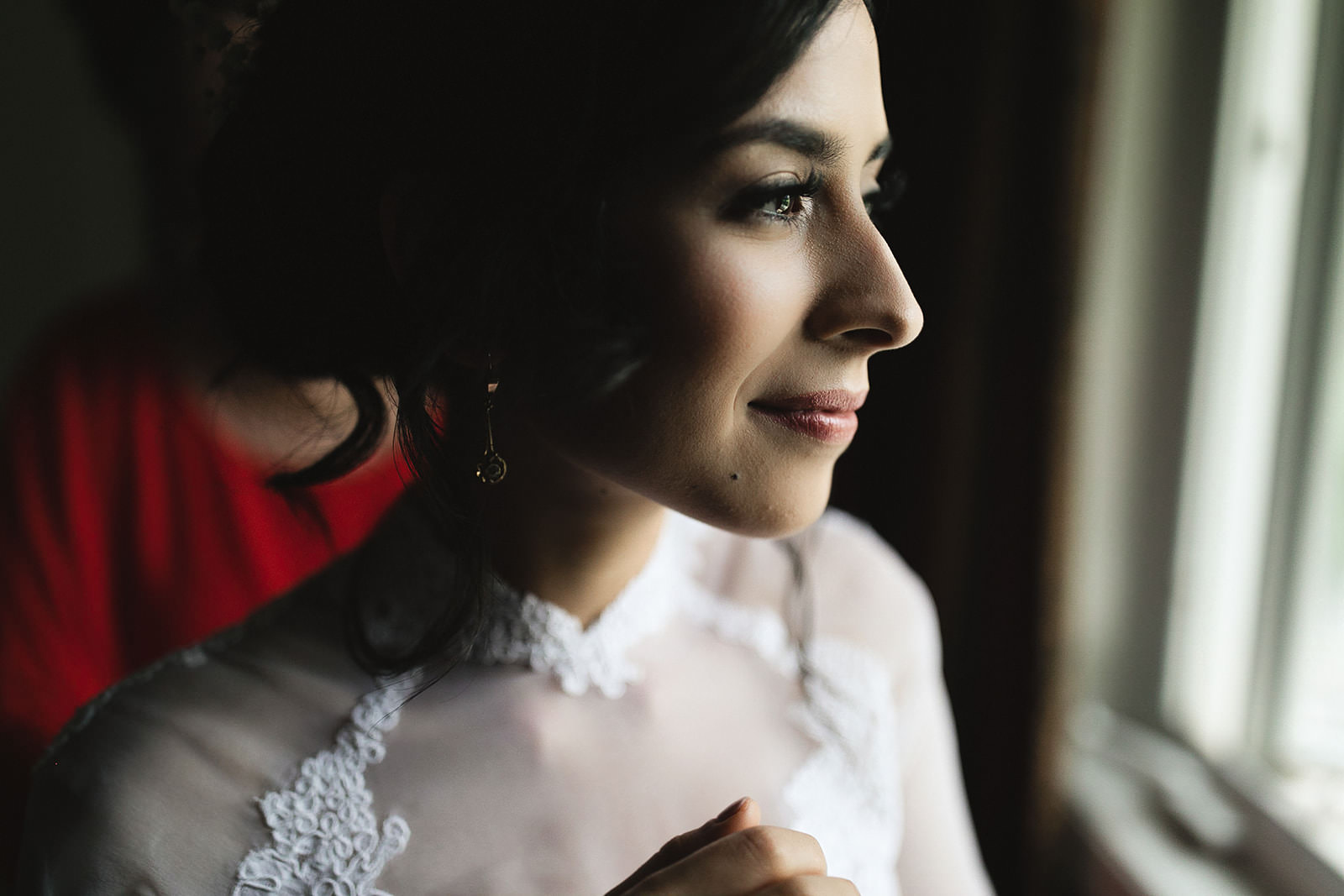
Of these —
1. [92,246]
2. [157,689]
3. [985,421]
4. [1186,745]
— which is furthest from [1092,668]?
[92,246]

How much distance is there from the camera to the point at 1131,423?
1375 mm

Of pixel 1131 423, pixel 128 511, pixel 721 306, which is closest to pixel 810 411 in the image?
pixel 721 306

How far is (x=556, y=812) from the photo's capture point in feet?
2.48

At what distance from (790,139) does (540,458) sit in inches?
13.8

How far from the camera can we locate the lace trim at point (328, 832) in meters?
0.70

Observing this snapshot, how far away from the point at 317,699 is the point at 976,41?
1248 mm

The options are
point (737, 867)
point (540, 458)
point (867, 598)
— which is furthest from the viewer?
point (867, 598)

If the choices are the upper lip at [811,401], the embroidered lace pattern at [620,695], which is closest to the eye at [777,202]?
the upper lip at [811,401]

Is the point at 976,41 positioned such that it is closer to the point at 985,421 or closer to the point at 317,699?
the point at 985,421

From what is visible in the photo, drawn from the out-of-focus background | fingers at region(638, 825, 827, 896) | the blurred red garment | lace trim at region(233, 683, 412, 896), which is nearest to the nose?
fingers at region(638, 825, 827, 896)

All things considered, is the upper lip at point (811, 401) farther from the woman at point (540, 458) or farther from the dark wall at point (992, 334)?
the dark wall at point (992, 334)

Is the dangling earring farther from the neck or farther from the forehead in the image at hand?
the forehead

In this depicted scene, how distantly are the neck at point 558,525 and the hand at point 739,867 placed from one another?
29 centimetres

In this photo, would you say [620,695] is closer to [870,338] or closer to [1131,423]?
[870,338]
